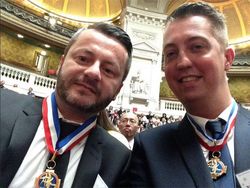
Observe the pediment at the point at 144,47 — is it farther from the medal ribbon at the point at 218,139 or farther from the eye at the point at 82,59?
the medal ribbon at the point at 218,139

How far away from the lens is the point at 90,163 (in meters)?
1.95

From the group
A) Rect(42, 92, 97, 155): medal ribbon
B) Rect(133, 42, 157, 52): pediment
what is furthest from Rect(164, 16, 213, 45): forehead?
Rect(133, 42, 157, 52): pediment

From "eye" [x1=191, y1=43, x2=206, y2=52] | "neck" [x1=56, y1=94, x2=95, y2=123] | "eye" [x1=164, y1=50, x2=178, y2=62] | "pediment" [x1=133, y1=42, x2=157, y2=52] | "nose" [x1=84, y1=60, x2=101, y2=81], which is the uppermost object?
"pediment" [x1=133, y1=42, x2=157, y2=52]

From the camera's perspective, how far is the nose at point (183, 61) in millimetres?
1751

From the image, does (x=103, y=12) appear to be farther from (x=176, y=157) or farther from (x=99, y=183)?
(x=176, y=157)

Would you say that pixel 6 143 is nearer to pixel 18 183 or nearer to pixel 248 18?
pixel 18 183

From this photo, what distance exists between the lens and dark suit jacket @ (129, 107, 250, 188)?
162 cm

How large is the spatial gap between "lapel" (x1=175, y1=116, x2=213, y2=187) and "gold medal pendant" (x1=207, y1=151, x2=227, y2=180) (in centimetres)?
4

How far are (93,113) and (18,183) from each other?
0.68 metres

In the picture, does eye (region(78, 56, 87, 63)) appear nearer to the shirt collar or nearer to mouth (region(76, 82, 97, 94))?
mouth (region(76, 82, 97, 94))

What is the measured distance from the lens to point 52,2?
76.9 feet

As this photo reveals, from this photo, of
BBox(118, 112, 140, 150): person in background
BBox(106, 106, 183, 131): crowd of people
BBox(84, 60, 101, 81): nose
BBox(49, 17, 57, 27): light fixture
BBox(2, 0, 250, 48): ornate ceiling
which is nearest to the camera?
BBox(84, 60, 101, 81): nose

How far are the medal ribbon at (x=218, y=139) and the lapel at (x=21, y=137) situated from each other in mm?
1111

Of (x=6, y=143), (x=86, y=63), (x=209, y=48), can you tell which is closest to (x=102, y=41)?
(x=86, y=63)
